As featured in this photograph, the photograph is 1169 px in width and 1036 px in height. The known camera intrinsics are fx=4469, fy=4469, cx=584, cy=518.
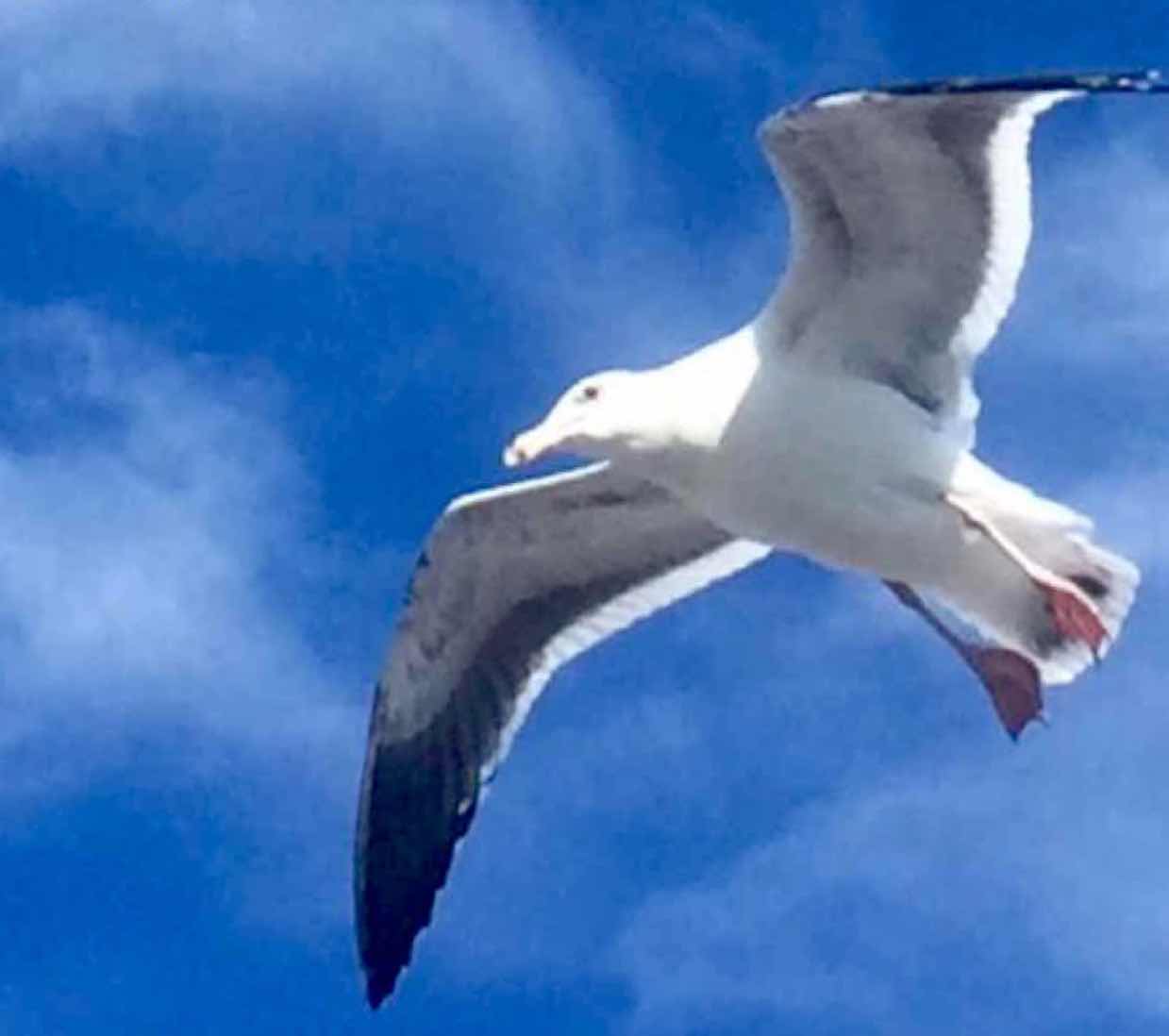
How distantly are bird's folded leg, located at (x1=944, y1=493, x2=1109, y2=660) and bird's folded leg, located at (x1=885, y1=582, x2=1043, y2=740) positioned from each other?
0.47 m

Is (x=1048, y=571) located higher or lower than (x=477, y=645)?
lower

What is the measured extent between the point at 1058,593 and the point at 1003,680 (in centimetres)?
77

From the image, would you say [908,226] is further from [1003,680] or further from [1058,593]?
[1003,680]

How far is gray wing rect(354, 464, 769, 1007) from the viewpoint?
480 inches

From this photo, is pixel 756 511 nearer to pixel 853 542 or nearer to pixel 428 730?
pixel 853 542

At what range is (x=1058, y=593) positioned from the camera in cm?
1110

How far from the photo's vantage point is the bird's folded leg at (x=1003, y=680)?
1176 cm

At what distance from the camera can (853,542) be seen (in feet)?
36.1

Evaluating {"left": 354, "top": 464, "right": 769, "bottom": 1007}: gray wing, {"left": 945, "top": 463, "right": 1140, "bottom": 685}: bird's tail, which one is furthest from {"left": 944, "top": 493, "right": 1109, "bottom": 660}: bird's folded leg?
{"left": 354, "top": 464, "right": 769, "bottom": 1007}: gray wing

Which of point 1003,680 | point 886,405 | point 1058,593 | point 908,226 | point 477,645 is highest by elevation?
point 477,645

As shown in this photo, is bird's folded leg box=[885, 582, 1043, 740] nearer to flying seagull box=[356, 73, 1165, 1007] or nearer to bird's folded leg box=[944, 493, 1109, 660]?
flying seagull box=[356, 73, 1165, 1007]

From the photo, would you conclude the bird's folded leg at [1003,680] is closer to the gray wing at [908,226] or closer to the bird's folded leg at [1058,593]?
the bird's folded leg at [1058,593]

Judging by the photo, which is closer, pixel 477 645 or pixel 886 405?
→ pixel 886 405

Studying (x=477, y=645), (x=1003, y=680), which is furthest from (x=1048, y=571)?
(x=477, y=645)
